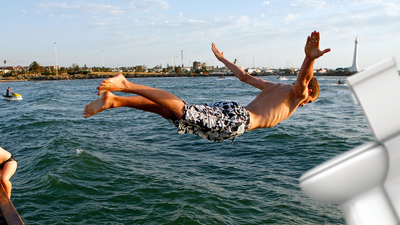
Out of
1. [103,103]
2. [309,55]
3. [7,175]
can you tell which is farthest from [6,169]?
[309,55]

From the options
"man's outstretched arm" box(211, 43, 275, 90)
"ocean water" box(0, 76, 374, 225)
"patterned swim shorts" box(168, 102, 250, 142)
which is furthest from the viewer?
"ocean water" box(0, 76, 374, 225)

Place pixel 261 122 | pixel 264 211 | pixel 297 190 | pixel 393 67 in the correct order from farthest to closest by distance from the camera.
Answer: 1. pixel 297 190
2. pixel 264 211
3. pixel 261 122
4. pixel 393 67

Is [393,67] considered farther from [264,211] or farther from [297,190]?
[297,190]

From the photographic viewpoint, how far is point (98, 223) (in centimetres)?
791

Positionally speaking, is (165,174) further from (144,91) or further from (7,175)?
(144,91)

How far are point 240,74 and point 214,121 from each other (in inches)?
72.6

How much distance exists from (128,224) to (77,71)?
16989 cm

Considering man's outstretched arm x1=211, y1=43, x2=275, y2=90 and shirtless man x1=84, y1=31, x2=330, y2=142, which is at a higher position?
man's outstretched arm x1=211, y1=43, x2=275, y2=90

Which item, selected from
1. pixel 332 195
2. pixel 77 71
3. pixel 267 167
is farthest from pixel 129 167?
pixel 77 71

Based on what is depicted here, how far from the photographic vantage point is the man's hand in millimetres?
3572

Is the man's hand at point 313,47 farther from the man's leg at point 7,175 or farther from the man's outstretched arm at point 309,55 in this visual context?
the man's leg at point 7,175

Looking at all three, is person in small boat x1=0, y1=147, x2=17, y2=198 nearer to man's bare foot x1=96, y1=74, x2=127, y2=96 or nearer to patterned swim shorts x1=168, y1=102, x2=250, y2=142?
man's bare foot x1=96, y1=74, x2=127, y2=96

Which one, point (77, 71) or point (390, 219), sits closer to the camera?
point (390, 219)

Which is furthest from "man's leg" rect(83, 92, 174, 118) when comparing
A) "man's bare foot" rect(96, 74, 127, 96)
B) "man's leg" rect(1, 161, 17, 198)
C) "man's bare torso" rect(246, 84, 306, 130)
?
"man's leg" rect(1, 161, 17, 198)
